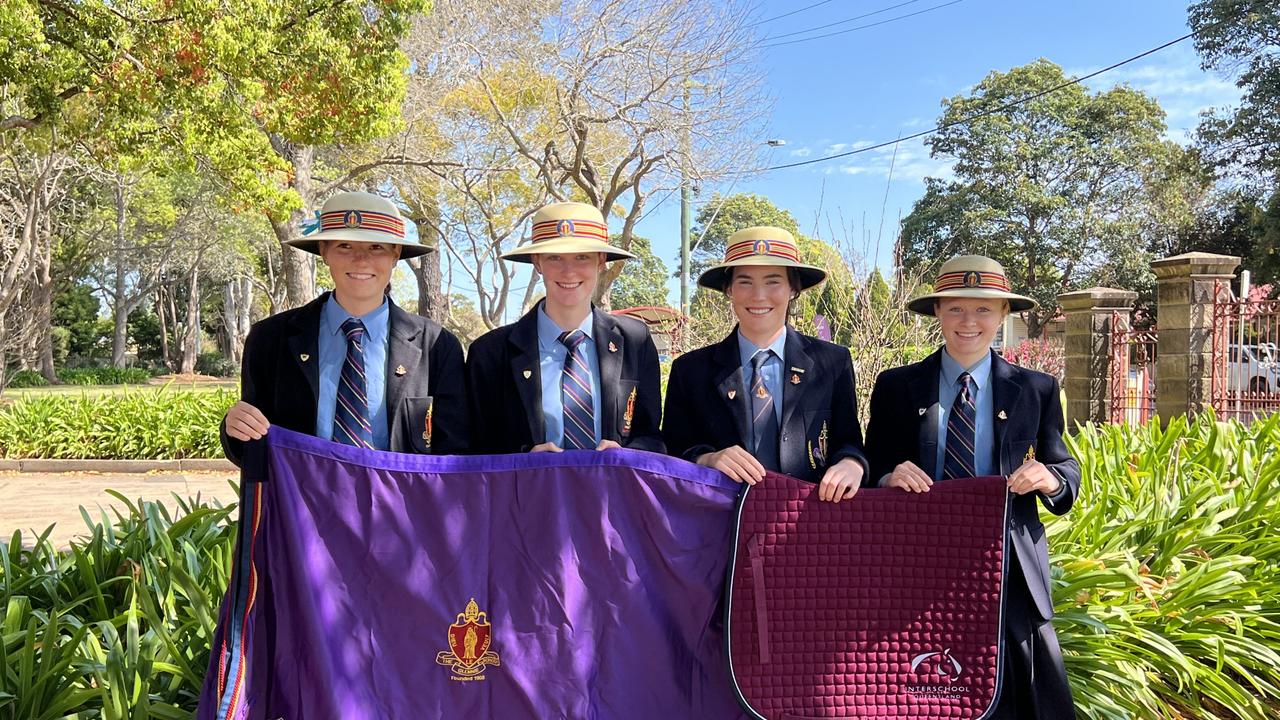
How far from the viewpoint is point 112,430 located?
417 inches

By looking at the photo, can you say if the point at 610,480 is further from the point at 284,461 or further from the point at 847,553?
the point at 284,461

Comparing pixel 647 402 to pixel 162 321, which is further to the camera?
pixel 162 321

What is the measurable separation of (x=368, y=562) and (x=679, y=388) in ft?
3.76

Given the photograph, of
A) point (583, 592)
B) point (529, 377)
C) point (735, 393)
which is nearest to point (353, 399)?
point (529, 377)

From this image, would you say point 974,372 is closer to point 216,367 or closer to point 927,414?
point 927,414

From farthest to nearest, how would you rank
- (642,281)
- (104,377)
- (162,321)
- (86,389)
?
(642,281)
(162,321)
(104,377)
(86,389)

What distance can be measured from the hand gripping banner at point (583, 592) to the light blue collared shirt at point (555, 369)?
1.04 ft

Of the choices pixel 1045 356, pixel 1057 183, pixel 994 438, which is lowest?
pixel 994 438

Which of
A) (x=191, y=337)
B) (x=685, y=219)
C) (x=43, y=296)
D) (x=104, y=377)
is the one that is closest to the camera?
(x=43, y=296)

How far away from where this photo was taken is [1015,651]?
8.45 ft

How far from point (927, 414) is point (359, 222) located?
197cm

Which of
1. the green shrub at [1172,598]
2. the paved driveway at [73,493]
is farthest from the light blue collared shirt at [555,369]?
the paved driveway at [73,493]

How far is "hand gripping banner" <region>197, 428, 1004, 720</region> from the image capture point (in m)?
2.40

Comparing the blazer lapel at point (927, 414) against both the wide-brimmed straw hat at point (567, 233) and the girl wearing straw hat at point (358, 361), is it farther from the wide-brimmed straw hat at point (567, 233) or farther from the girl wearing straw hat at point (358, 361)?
the girl wearing straw hat at point (358, 361)
